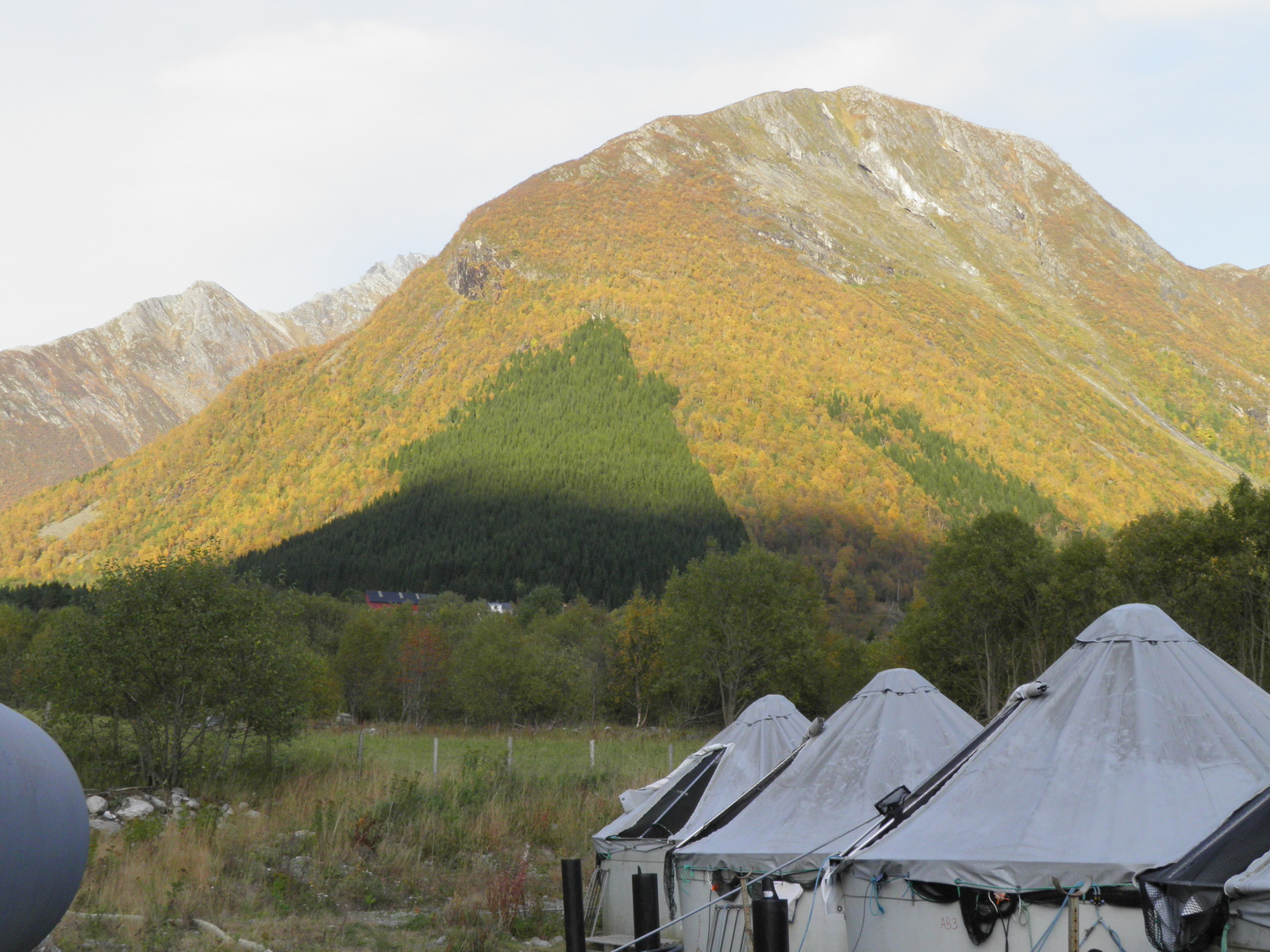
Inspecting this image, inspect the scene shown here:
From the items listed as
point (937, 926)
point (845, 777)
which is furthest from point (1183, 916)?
point (845, 777)

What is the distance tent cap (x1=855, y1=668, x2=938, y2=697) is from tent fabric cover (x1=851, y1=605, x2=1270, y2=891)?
3597mm

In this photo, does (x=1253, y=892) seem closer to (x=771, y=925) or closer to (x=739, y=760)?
(x=771, y=925)

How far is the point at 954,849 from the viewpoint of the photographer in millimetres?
8484

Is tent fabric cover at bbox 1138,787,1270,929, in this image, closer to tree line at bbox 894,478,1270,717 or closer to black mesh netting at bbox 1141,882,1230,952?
black mesh netting at bbox 1141,882,1230,952

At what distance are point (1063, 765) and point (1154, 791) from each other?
2.66 feet

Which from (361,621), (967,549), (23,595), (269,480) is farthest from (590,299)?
(967,549)

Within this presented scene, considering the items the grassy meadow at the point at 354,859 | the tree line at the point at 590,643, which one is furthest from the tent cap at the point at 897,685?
the tree line at the point at 590,643

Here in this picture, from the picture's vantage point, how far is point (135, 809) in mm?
20141

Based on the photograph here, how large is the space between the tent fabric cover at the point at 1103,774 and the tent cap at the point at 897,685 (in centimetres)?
360

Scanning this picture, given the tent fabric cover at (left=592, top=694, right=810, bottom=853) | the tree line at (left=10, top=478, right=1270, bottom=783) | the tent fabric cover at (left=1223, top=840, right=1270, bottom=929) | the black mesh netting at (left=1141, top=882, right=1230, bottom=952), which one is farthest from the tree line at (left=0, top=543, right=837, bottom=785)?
the tent fabric cover at (left=1223, top=840, right=1270, bottom=929)

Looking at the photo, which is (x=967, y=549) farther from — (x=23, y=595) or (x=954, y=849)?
(x=23, y=595)

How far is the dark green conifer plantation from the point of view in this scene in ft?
416

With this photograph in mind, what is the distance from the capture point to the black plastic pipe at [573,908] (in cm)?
920

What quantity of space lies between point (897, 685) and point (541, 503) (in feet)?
417
